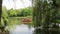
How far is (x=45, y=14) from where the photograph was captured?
3.61 metres

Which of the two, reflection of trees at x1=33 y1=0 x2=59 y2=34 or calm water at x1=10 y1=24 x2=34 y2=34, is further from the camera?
calm water at x1=10 y1=24 x2=34 y2=34

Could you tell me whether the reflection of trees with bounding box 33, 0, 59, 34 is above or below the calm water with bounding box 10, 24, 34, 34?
above

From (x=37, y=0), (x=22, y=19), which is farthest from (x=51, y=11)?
(x=22, y=19)

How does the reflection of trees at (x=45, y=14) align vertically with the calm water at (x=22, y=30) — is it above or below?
above

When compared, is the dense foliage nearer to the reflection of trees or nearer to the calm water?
the reflection of trees

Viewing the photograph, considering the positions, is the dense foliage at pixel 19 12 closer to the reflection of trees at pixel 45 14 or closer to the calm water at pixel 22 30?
the reflection of trees at pixel 45 14

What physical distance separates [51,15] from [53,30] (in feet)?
1.18

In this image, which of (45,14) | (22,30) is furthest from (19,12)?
(45,14)

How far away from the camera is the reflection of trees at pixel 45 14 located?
3.59m

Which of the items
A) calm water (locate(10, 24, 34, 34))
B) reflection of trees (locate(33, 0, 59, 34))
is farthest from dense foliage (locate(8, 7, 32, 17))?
calm water (locate(10, 24, 34, 34))

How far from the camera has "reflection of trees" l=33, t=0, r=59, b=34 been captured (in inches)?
141

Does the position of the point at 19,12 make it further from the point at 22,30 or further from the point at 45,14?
the point at 45,14

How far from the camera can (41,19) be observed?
11.9ft

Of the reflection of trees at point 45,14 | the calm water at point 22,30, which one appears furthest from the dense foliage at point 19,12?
the calm water at point 22,30
